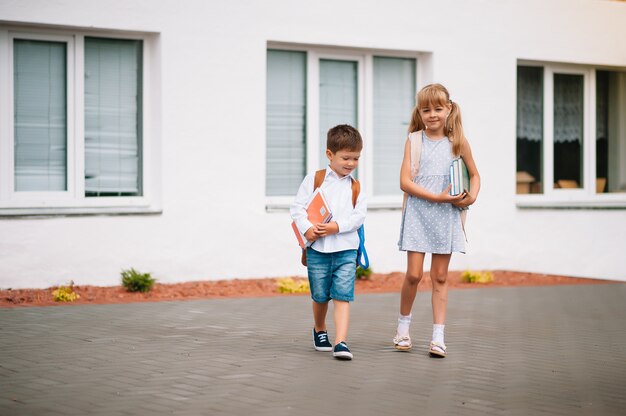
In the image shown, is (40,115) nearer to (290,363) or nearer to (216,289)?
(216,289)

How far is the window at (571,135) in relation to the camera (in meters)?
15.0

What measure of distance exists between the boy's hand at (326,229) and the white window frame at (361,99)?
18.0ft

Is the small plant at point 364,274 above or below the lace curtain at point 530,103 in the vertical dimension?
below

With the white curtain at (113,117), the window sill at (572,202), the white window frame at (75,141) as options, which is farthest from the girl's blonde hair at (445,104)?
the window sill at (572,202)

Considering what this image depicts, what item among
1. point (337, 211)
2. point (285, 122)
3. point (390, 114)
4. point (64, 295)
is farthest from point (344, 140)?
point (390, 114)

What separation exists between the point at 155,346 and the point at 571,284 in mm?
7006

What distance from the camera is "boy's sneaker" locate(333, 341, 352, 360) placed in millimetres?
6996

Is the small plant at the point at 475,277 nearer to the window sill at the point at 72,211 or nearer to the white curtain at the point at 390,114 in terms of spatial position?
the white curtain at the point at 390,114

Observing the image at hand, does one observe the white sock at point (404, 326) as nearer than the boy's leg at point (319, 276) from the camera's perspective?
No

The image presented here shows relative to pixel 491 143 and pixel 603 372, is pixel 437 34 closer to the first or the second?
pixel 491 143

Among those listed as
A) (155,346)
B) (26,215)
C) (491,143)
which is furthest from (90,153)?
(491,143)

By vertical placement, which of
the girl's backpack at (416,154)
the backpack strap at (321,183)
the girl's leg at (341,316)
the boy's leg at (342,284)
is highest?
the girl's backpack at (416,154)

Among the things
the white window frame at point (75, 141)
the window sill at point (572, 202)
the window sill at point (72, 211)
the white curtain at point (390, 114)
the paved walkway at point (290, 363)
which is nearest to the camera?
the paved walkway at point (290, 363)

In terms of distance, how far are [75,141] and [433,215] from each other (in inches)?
213
